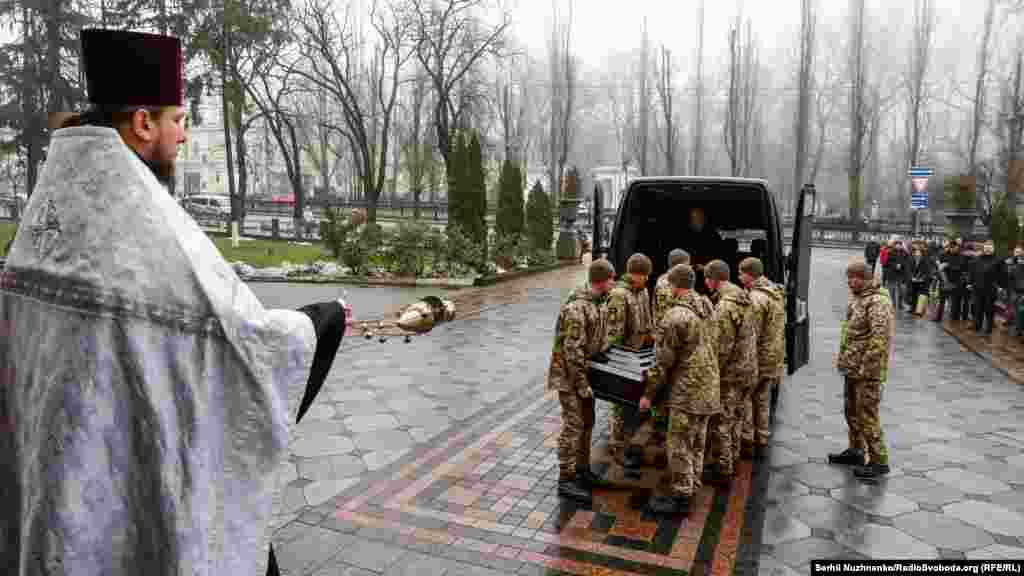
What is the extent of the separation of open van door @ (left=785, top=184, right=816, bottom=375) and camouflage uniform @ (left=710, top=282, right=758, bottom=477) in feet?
4.96

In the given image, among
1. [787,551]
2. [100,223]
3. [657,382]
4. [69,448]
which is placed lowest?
[787,551]

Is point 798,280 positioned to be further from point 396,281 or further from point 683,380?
point 396,281

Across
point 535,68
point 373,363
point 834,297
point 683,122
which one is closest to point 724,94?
point 683,122

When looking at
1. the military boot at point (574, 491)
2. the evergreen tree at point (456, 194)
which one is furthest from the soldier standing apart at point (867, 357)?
the evergreen tree at point (456, 194)

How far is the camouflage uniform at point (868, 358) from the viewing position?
5.60 metres

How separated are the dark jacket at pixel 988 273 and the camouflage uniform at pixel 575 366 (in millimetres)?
10722

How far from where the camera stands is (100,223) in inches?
63.1

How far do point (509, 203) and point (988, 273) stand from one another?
13844 millimetres

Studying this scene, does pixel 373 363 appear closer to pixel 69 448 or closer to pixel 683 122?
pixel 69 448

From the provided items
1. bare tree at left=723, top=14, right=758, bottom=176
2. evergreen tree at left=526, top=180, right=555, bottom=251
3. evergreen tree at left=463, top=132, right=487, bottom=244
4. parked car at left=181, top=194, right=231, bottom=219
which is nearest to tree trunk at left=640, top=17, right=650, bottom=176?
bare tree at left=723, top=14, right=758, bottom=176

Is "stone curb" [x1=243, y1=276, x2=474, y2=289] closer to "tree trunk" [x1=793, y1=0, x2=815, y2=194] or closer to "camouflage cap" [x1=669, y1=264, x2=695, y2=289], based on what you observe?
"camouflage cap" [x1=669, y1=264, x2=695, y2=289]

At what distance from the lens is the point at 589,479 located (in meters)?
5.38

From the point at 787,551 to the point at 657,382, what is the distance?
4.24ft

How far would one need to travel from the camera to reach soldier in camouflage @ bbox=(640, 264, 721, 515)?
4.86 meters
